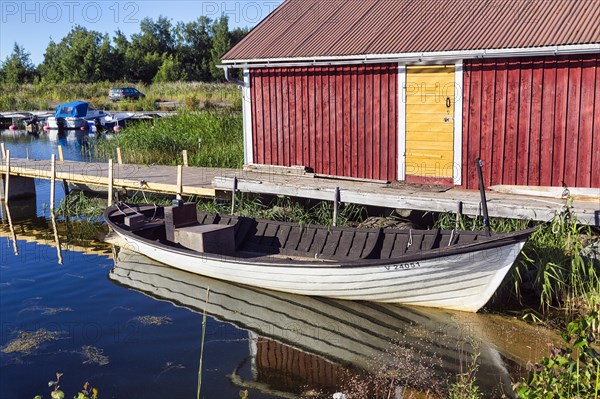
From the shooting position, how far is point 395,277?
10.7 m

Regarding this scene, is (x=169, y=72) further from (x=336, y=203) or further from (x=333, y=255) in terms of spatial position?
(x=333, y=255)

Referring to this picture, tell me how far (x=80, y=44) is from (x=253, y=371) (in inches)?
2396

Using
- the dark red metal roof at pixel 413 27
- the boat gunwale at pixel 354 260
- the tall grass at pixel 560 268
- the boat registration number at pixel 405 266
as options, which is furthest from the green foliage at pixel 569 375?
the dark red metal roof at pixel 413 27

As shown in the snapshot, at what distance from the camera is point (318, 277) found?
1129 centimetres

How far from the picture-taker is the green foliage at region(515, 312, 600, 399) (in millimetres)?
4855

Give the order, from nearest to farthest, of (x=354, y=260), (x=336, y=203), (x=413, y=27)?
1. (x=354, y=260)
2. (x=336, y=203)
3. (x=413, y=27)

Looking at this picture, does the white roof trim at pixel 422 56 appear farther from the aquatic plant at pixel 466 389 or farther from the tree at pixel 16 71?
the tree at pixel 16 71

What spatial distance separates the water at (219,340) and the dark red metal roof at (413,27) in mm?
5120

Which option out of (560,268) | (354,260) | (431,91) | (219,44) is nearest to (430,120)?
(431,91)

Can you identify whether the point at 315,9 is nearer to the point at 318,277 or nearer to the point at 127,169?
the point at 127,169

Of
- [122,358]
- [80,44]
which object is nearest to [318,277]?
[122,358]

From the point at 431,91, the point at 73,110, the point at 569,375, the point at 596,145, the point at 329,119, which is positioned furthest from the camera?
the point at 73,110

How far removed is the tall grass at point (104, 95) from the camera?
147 feet

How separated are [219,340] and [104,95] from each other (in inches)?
1892
